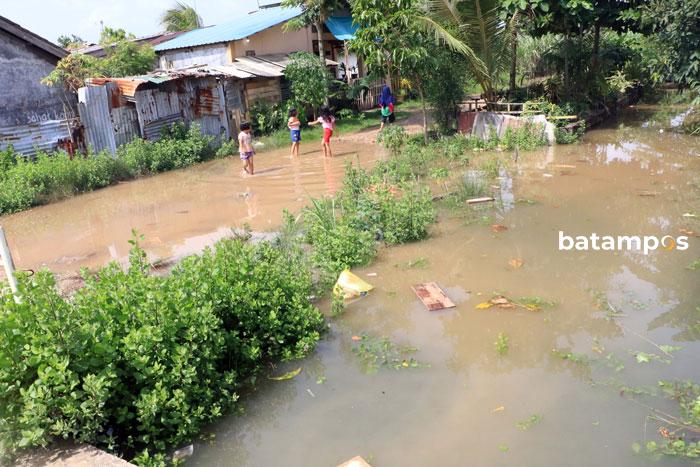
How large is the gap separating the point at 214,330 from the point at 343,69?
1870 centimetres

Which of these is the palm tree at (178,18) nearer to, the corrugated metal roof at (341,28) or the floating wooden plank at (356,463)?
the corrugated metal roof at (341,28)

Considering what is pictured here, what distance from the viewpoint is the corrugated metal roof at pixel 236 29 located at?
17.8 m

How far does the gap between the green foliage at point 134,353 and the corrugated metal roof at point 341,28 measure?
51.9ft

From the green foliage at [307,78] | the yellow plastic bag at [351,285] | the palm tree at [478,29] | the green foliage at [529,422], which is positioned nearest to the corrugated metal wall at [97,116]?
the green foliage at [307,78]

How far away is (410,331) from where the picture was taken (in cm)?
515

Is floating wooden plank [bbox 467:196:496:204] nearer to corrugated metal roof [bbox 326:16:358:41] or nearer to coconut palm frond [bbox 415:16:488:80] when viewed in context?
coconut palm frond [bbox 415:16:488:80]

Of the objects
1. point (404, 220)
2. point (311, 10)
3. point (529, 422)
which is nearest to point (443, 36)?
point (311, 10)

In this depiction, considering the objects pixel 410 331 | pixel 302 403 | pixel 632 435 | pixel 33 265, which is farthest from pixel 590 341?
pixel 33 265

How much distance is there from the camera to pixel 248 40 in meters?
18.1

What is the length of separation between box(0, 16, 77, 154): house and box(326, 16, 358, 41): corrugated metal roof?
29.8 ft

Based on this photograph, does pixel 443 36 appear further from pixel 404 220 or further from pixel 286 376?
pixel 286 376

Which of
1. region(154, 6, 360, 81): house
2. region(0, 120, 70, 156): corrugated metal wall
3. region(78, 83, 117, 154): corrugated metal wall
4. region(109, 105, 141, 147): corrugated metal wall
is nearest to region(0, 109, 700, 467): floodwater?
region(0, 120, 70, 156): corrugated metal wall

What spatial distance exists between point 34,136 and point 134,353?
11.1 m

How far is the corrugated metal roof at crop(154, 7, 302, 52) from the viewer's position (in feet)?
58.2
